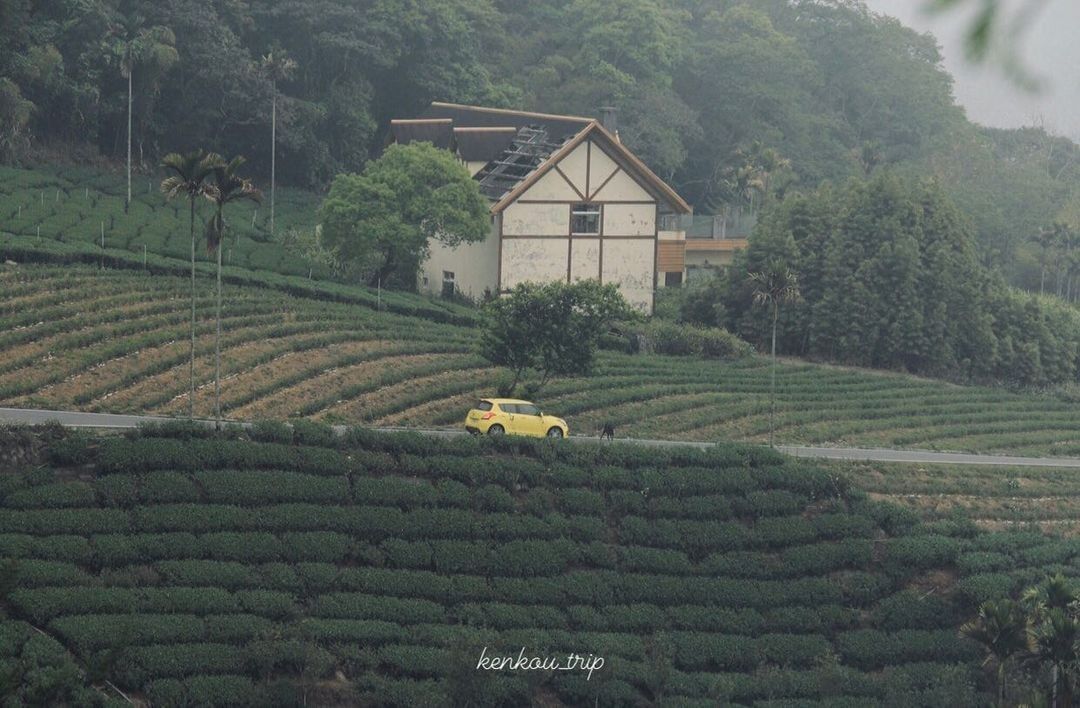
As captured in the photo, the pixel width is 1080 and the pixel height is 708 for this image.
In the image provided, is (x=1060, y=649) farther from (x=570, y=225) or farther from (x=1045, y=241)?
(x=1045, y=241)

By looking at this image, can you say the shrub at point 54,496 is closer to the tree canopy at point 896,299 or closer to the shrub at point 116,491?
the shrub at point 116,491

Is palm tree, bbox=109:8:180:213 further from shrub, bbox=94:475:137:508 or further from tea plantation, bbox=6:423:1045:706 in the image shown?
shrub, bbox=94:475:137:508

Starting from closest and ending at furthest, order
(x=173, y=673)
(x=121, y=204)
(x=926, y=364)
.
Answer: (x=173, y=673)
(x=926, y=364)
(x=121, y=204)

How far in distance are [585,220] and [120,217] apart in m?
18.2

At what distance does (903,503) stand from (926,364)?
60.9 feet

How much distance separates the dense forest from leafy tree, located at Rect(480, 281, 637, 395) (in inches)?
1079

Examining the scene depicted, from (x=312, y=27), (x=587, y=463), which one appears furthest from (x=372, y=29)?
(x=587, y=463)

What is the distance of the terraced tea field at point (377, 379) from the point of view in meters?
43.9

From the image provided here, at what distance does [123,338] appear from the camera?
153 feet

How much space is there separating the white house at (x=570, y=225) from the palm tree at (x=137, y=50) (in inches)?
536

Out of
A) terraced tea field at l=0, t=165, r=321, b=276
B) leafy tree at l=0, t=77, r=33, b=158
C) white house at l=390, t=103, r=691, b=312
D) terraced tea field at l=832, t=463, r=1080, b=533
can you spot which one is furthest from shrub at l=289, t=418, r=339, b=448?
leafy tree at l=0, t=77, r=33, b=158

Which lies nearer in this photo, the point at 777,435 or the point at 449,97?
the point at 777,435

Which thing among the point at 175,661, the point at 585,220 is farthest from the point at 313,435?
the point at 585,220

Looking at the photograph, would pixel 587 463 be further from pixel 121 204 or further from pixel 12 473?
pixel 121 204
